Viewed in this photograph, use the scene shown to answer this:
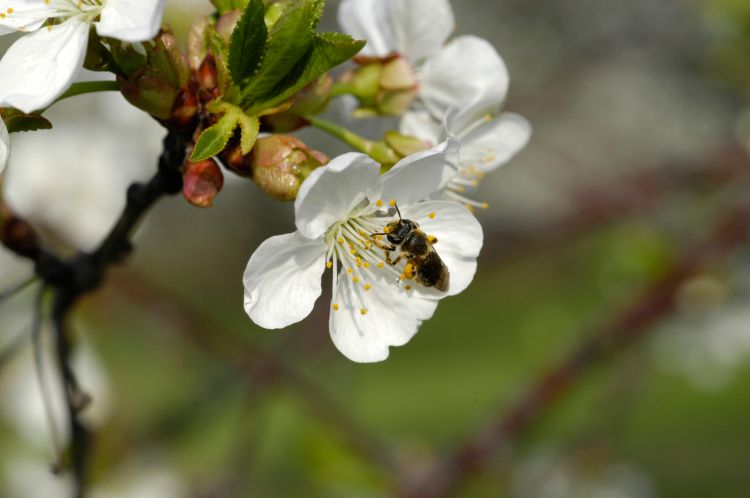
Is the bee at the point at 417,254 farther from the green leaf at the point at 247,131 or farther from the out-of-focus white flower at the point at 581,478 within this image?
the out-of-focus white flower at the point at 581,478

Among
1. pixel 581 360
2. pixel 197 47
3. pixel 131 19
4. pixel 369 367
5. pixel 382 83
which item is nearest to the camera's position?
pixel 131 19

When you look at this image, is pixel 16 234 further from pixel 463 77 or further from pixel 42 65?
pixel 463 77

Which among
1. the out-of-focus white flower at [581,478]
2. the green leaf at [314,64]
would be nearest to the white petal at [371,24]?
the green leaf at [314,64]

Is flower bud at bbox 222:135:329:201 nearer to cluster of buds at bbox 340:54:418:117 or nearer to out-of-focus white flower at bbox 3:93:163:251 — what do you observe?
cluster of buds at bbox 340:54:418:117

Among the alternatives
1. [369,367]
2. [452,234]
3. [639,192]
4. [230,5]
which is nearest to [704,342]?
[639,192]

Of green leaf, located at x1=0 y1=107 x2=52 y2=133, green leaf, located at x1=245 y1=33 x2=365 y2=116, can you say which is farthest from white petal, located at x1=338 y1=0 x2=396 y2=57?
green leaf, located at x1=0 y1=107 x2=52 y2=133

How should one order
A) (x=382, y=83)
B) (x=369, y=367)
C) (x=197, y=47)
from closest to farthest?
1. (x=197, y=47)
2. (x=382, y=83)
3. (x=369, y=367)
